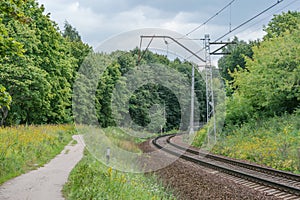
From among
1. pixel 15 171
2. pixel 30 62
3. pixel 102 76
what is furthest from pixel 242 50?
pixel 15 171

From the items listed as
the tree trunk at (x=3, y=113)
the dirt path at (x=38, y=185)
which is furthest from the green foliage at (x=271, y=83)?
the tree trunk at (x=3, y=113)

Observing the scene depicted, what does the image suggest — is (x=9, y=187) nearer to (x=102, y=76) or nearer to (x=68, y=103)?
(x=102, y=76)

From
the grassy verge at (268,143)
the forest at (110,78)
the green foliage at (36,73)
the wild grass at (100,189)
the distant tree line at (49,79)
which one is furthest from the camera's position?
the green foliage at (36,73)

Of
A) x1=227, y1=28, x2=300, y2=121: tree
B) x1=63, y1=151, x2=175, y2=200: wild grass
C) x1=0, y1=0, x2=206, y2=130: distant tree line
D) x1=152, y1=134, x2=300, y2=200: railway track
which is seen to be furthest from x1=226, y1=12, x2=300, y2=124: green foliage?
x1=63, y1=151, x2=175, y2=200: wild grass

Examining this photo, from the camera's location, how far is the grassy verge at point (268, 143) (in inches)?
611

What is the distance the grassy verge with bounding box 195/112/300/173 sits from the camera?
15508mm

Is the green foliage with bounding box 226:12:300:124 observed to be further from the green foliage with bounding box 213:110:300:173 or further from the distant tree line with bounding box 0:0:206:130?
the distant tree line with bounding box 0:0:206:130

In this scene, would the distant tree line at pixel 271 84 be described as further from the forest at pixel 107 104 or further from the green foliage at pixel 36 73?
the green foliage at pixel 36 73

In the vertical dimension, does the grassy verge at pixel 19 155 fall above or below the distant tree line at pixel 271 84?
below

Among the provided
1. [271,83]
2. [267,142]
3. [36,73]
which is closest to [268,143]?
[267,142]

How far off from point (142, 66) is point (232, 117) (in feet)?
37.9

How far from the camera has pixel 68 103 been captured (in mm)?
37188

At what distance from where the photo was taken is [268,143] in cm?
1827

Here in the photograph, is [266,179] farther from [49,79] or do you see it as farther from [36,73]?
[49,79]
